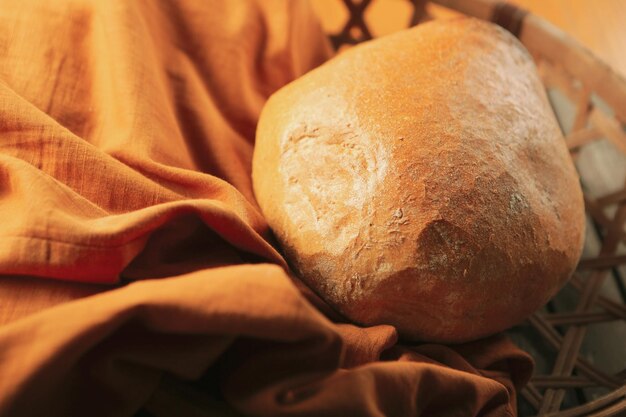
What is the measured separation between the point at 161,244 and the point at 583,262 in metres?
0.76

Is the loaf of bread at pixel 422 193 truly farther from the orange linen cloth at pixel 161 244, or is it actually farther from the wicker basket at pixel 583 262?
the wicker basket at pixel 583 262

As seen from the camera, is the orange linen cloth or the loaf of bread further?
the loaf of bread

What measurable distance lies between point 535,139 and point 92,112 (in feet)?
1.98

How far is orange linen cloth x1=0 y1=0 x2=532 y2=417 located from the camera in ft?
1.59

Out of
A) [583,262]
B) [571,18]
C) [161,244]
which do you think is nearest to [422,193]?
[161,244]

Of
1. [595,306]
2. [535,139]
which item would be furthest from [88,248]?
[595,306]

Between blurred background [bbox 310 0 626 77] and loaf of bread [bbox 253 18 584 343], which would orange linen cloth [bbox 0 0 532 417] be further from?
blurred background [bbox 310 0 626 77]

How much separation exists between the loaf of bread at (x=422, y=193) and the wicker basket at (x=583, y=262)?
21 centimetres

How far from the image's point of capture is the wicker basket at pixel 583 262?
915 mm

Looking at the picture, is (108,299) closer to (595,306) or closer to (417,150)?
(417,150)

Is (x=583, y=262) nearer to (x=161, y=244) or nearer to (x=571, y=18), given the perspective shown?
(x=161, y=244)

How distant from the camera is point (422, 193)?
678 mm

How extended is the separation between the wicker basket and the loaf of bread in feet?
0.68

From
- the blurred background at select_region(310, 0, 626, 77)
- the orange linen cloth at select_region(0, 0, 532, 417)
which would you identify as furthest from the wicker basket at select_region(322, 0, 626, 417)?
the blurred background at select_region(310, 0, 626, 77)
